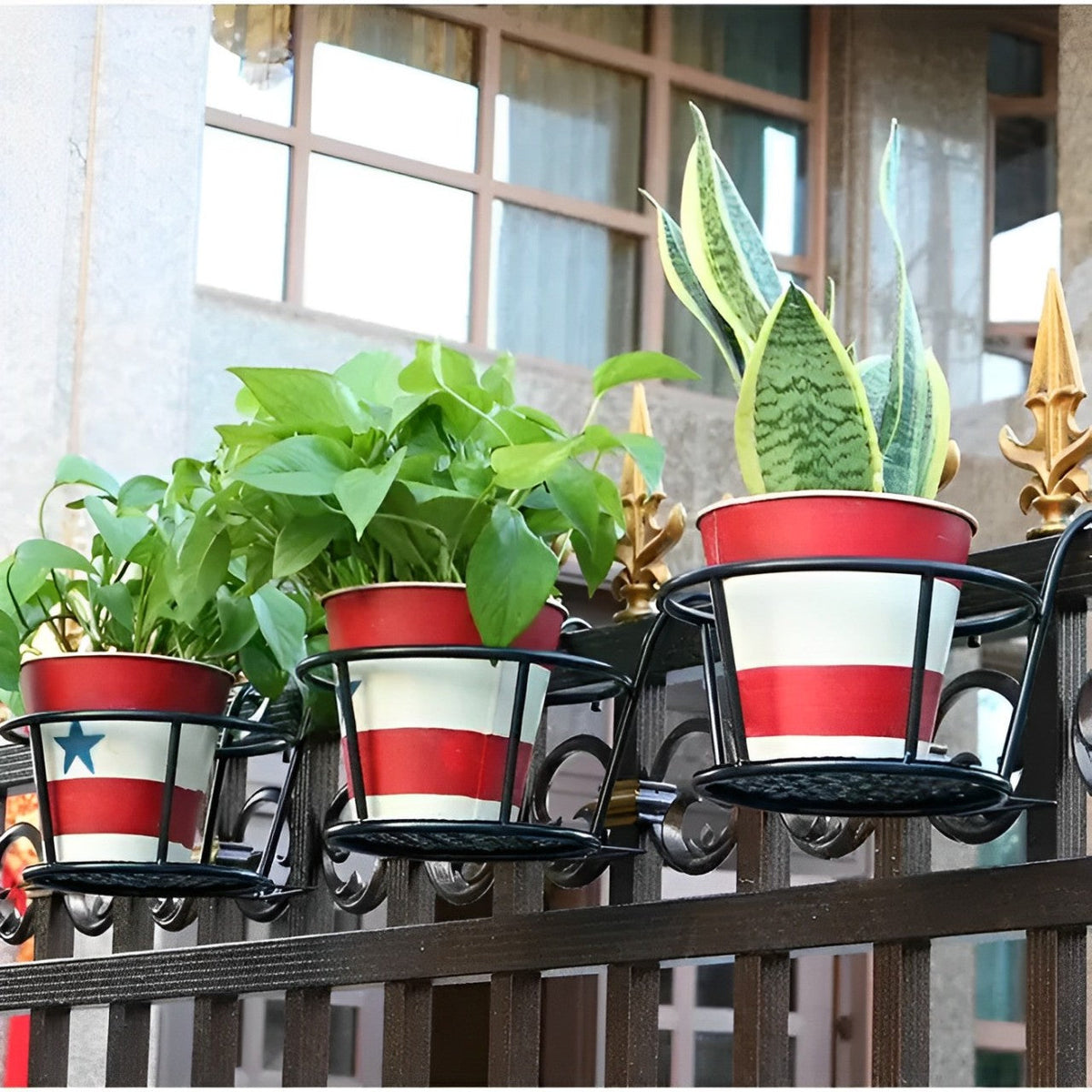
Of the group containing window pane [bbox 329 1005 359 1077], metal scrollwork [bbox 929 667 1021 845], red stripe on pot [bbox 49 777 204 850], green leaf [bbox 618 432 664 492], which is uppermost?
green leaf [bbox 618 432 664 492]

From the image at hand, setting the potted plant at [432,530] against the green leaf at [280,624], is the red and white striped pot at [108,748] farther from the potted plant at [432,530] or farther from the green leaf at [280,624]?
the potted plant at [432,530]

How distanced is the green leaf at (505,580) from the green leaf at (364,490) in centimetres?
6

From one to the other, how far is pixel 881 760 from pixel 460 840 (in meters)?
0.28

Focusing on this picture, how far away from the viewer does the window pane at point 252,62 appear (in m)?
5.23

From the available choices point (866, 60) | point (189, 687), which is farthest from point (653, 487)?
point (866, 60)

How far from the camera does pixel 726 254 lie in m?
0.89

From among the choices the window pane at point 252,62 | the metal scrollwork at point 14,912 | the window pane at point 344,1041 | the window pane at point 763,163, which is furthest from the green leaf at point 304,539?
the window pane at point 763,163

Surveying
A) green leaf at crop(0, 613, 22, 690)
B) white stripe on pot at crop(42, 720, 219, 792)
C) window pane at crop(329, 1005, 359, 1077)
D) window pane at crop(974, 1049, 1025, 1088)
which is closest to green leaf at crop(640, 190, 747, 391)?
white stripe on pot at crop(42, 720, 219, 792)

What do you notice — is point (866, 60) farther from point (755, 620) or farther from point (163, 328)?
point (755, 620)

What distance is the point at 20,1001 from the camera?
4.96ft

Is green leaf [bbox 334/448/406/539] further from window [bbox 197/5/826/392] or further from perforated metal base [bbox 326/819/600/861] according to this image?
window [bbox 197/5/826/392]

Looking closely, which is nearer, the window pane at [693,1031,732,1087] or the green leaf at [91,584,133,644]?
the green leaf at [91,584,133,644]

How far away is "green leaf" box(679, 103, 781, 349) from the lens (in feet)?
2.91

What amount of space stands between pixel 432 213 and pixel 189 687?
446cm
